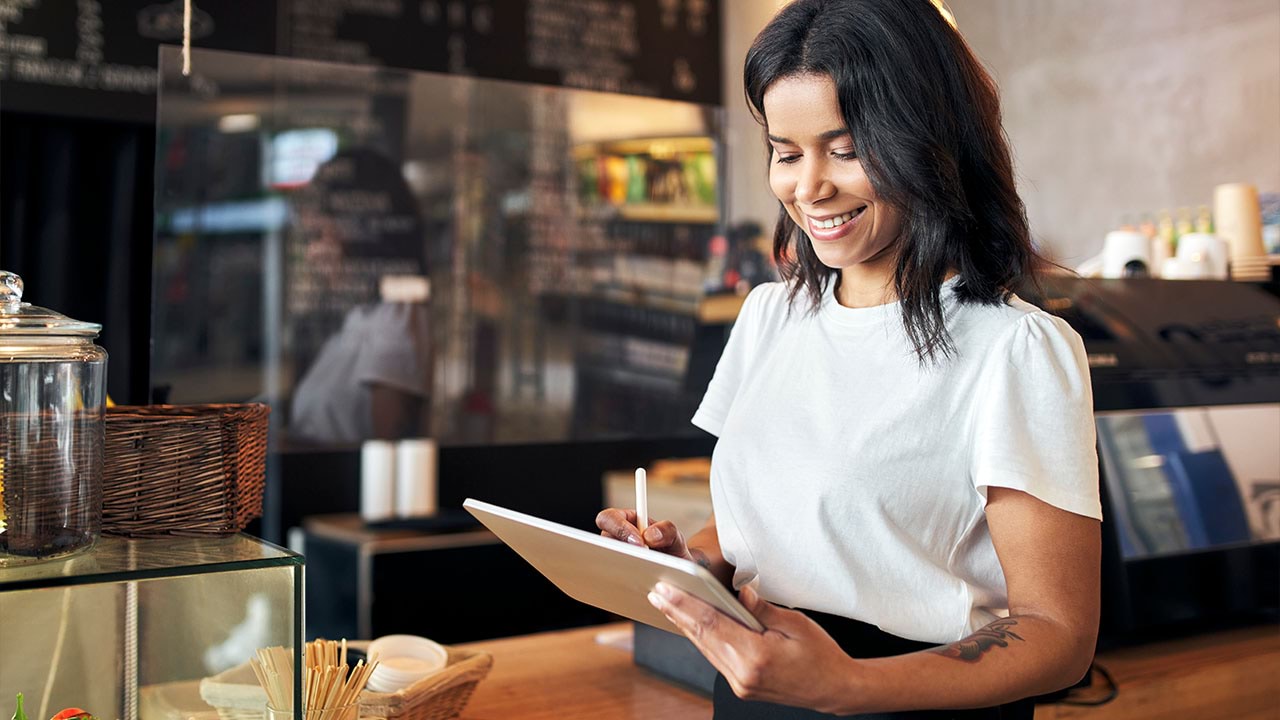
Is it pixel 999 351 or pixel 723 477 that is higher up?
pixel 999 351

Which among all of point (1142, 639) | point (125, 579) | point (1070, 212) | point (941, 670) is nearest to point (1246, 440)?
point (1142, 639)

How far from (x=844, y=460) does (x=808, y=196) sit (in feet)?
0.80

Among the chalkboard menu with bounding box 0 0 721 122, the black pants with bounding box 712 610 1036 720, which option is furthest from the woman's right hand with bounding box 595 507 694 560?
the chalkboard menu with bounding box 0 0 721 122

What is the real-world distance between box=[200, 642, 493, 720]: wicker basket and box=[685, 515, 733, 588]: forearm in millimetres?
289

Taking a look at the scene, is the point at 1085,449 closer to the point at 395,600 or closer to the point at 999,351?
the point at 999,351

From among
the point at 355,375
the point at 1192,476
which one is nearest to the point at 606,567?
the point at 1192,476

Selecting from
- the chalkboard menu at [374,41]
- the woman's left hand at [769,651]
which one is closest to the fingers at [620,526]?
the woman's left hand at [769,651]

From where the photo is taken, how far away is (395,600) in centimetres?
317

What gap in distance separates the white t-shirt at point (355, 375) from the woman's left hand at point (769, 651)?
2431 millimetres

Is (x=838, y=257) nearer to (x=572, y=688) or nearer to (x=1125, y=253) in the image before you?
(x=572, y=688)

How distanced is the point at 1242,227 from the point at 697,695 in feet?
5.26

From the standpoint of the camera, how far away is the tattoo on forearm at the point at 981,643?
3.02 ft

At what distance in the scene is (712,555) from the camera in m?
1.25

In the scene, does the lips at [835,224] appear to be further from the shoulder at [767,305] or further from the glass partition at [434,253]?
the glass partition at [434,253]
